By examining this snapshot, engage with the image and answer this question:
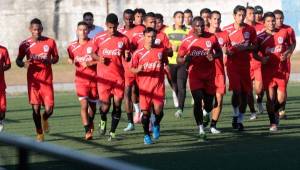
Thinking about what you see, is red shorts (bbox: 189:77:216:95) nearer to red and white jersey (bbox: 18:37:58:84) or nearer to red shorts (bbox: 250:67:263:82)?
red and white jersey (bbox: 18:37:58:84)

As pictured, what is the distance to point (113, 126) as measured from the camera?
633 inches

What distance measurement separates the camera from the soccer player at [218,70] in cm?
1683

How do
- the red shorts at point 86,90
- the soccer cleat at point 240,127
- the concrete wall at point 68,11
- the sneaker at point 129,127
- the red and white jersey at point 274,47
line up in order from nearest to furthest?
the red shorts at point 86,90 < the soccer cleat at point 240,127 < the red and white jersey at point 274,47 < the sneaker at point 129,127 < the concrete wall at point 68,11

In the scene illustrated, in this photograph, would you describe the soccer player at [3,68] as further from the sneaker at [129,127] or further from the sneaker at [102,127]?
the sneaker at [129,127]

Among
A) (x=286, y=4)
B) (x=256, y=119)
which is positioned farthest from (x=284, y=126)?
(x=286, y=4)

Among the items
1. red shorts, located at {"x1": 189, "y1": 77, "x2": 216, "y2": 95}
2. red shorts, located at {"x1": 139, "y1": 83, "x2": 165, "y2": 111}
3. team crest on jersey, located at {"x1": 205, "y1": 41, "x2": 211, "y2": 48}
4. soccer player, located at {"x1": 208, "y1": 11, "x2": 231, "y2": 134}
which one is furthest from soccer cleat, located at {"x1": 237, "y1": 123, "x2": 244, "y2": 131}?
red shorts, located at {"x1": 139, "y1": 83, "x2": 165, "y2": 111}

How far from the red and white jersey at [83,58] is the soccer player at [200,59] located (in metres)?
1.48

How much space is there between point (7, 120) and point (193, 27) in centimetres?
733

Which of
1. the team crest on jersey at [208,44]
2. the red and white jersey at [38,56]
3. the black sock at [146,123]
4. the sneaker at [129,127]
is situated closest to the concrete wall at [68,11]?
the sneaker at [129,127]

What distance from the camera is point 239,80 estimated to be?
56.5 ft

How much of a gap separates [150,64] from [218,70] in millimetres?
2593

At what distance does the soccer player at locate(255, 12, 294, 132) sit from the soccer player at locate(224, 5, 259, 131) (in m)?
0.25

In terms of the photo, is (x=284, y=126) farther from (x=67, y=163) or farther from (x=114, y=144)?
(x=67, y=163)

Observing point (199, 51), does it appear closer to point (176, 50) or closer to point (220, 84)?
point (220, 84)
